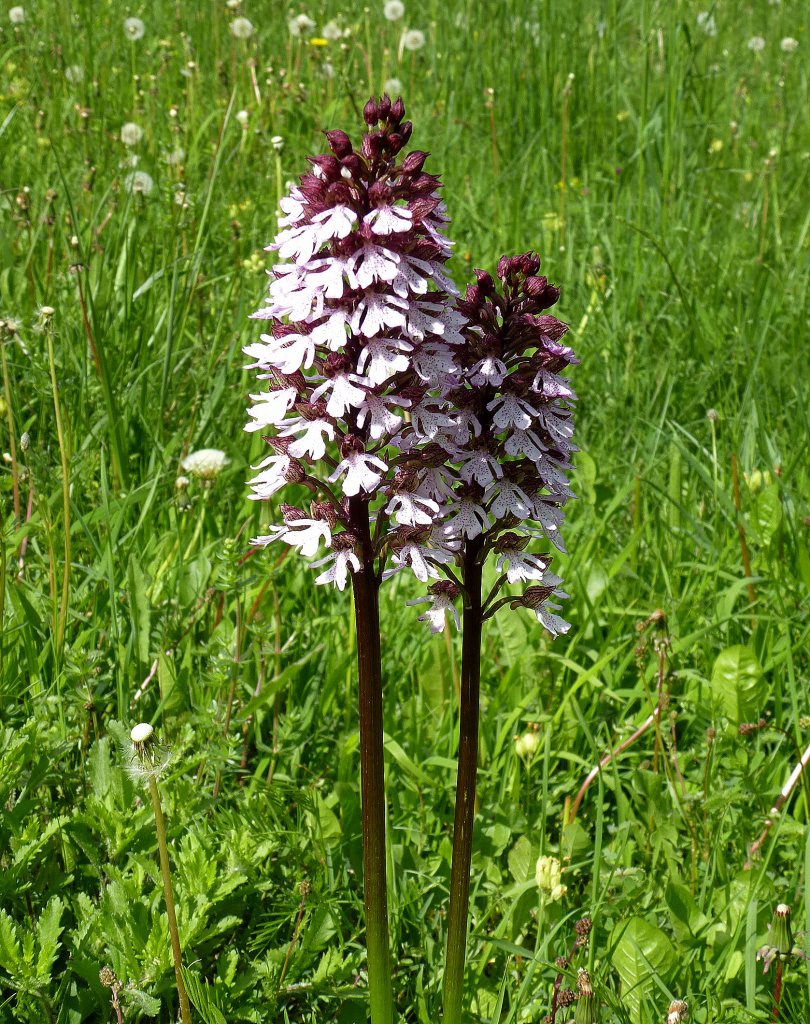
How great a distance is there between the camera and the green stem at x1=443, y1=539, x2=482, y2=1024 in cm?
166

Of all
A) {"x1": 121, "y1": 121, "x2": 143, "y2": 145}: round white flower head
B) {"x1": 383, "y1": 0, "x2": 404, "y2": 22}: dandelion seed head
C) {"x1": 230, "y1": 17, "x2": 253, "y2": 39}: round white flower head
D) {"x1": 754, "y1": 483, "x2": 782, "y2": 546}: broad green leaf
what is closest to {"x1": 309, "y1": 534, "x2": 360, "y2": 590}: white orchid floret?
{"x1": 754, "y1": 483, "x2": 782, "y2": 546}: broad green leaf

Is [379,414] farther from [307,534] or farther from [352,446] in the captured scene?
[307,534]

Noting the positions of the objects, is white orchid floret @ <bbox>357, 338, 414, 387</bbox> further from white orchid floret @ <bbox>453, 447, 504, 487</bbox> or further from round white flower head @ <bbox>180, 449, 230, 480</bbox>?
round white flower head @ <bbox>180, 449, 230, 480</bbox>

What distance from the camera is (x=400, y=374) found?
150cm

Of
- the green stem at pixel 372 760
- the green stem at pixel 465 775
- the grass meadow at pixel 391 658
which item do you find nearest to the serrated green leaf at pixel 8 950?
the grass meadow at pixel 391 658

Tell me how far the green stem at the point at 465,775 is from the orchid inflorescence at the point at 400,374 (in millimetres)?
53

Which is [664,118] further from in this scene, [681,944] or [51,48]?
[681,944]

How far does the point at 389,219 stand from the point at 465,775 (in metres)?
0.86

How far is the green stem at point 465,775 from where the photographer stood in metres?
1.66

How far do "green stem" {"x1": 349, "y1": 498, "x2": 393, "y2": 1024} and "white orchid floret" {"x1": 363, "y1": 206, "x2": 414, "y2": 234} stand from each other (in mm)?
383

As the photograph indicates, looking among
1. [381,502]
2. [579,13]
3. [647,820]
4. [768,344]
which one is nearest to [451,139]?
[579,13]

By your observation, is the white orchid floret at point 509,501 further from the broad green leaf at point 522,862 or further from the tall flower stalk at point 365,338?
the broad green leaf at point 522,862

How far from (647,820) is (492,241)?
328 centimetres

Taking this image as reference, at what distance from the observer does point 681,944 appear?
→ 89.5 inches
